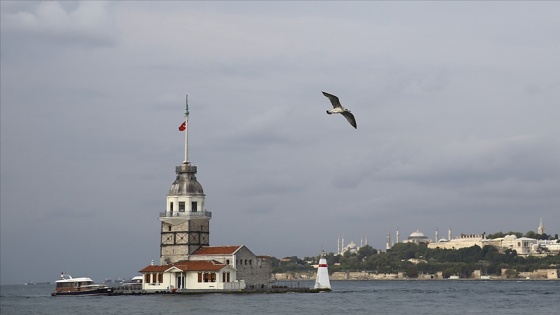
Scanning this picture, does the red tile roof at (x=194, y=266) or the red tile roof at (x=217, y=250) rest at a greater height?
the red tile roof at (x=217, y=250)

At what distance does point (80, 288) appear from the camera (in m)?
107

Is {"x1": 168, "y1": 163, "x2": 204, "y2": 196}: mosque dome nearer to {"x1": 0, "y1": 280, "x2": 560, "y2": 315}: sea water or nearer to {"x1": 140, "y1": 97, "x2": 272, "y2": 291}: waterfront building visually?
{"x1": 140, "y1": 97, "x2": 272, "y2": 291}: waterfront building

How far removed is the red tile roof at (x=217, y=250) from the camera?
9597 cm

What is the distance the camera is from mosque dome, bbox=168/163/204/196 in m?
98.0

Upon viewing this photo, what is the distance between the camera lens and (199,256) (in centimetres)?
9656

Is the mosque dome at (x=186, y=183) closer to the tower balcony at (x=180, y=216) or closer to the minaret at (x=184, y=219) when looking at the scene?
the minaret at (x=184, y=219)

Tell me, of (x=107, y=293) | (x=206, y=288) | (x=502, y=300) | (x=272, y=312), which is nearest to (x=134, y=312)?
(x=272, y=312)

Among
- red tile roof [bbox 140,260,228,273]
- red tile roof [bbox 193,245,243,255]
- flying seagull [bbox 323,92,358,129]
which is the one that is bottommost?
red tile roof [bbox 140,260,228,273]

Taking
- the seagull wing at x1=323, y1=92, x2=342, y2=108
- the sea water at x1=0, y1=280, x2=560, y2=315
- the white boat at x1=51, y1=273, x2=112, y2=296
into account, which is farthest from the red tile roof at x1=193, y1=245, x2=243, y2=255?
the seagull wing at x1=323, y1=92, x2=342, y2=108

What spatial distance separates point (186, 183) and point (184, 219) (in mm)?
3582

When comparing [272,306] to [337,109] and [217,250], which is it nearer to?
[217,250]

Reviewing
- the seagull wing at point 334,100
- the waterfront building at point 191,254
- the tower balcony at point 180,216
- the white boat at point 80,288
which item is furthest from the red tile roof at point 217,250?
the seagull wing at point 334,100

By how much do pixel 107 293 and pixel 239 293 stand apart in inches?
710

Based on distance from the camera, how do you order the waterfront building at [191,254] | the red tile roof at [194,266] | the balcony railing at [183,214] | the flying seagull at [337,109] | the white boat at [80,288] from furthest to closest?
1. the white boat at [80,288]
2. the balcony railing at [183,214]
3. the waterfront building at [191,254]
4. the red tile roof at [194,266]
5. the flying seagull at [337,109]
